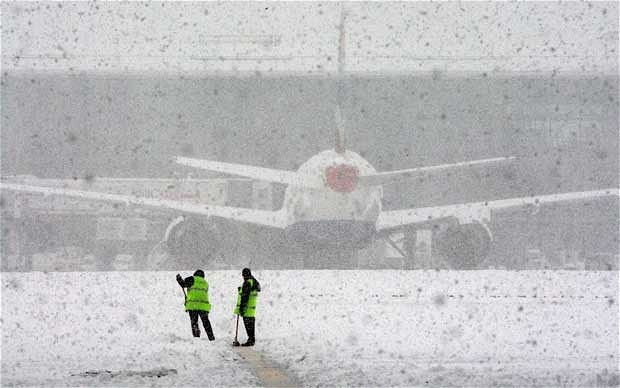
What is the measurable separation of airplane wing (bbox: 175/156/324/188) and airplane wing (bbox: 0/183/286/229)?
150 centimetres

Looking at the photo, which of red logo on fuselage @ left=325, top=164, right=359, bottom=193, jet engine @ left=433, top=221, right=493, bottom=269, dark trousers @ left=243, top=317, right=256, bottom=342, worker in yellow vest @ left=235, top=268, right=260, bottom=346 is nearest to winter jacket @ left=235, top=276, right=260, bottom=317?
worker in yellow vest @ left=235, top=268, right=260, bottom=346

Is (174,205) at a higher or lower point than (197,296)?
higher

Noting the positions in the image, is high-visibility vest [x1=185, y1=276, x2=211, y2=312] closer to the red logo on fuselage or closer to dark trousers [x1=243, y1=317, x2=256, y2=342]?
dark trousers [x1=243, y1=317, x2=256, y2=342]

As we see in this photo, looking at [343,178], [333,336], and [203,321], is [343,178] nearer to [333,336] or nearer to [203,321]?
[333,336]

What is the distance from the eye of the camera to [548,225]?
52.4 m

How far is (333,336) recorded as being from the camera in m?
11.9

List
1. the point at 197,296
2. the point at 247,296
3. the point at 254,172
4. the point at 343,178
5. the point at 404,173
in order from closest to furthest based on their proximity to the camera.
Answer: the point at 247,296, the point at 197,296, the point at 404,173, the point at 254,172, the point at 343,178

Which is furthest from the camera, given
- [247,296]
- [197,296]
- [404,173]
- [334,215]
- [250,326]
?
[334,215]

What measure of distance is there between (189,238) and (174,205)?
4.03 ft

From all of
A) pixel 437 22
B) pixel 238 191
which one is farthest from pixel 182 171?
pixel 437 22

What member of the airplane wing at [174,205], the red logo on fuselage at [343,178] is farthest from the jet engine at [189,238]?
the red logo on fuselage at [343,178]

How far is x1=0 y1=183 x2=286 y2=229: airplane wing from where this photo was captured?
1053 inches

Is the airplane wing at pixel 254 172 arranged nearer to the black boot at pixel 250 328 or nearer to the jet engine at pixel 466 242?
the jet engine at pixel 466 242

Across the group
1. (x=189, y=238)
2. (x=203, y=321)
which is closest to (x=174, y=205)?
(x=189, y=238)
